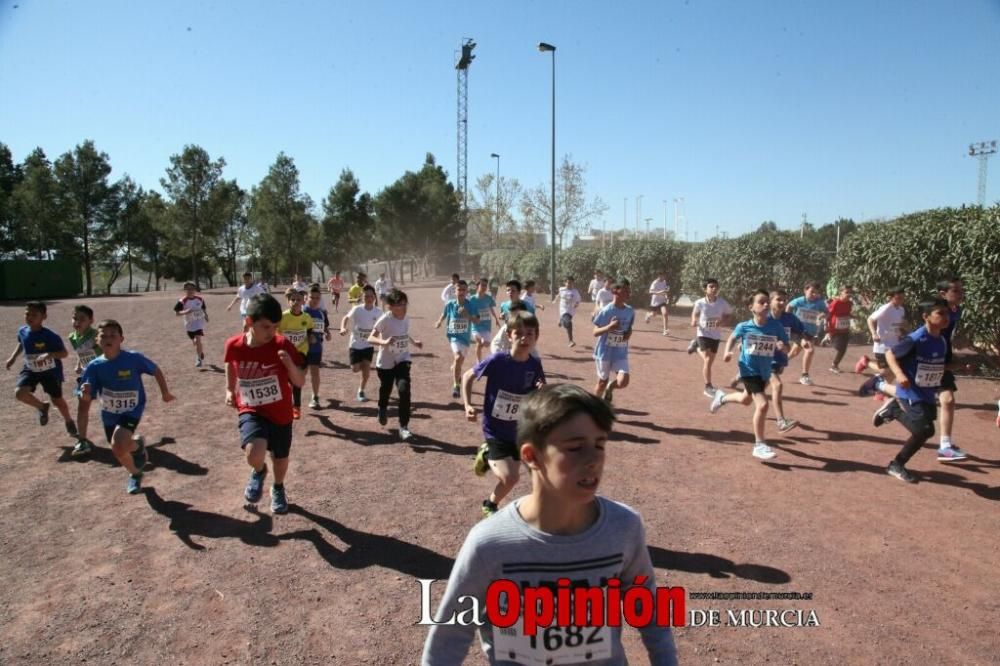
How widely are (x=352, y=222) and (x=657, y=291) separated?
43.9m

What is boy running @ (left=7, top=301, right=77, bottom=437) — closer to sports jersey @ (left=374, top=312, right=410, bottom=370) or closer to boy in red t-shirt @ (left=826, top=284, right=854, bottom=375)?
sports jersey @ (left=374, top=312, right=410, bottom=370)

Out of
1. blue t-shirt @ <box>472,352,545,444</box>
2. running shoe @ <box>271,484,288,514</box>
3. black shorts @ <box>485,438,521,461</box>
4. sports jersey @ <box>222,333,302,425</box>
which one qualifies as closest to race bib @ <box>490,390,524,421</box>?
blue t-shirt @ <box>472,352,545,444</box>

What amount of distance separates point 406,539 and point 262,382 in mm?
1864

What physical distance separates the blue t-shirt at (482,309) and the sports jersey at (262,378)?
248 inches

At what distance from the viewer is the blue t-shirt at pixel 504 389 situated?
4.89 m

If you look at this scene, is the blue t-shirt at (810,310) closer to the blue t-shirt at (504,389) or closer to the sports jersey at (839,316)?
the sports jersey at (839,316)

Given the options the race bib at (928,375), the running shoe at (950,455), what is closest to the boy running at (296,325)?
the race bib at (928,375)

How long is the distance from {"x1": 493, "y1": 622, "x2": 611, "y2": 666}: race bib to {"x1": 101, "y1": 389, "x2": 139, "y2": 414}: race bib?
17.8ft

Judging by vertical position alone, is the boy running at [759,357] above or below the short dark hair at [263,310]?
below

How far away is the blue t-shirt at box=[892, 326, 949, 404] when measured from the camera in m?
6.34

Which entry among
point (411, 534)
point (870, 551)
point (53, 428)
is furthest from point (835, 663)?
point (53, 428)

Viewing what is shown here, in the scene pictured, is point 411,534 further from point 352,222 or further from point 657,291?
point 352,222

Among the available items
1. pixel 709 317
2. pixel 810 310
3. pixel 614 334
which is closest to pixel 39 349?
pixel 614 334

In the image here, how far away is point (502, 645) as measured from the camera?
81.3 inches
